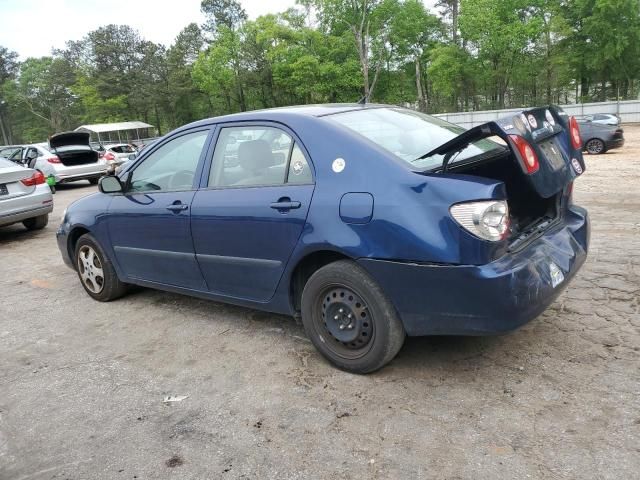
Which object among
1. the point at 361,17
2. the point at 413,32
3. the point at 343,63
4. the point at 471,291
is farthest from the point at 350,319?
the point at 413,32

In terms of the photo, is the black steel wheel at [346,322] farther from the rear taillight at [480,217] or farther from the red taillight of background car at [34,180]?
the red taillight of background car at [34,180]

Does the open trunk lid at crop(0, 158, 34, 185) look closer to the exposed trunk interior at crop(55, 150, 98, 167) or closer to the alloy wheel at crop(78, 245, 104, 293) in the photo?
the alloy wheel at crop(78, 245, 104, 293)

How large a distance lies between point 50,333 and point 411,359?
118 inches

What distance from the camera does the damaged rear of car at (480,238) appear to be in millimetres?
2594

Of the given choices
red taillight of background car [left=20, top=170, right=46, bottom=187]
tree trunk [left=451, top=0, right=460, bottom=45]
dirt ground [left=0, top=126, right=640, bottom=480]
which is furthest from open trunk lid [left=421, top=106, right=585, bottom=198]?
tree trunk [left=451, top=0, right=460, bottom=45]

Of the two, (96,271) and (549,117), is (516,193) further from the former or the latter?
(96,271)

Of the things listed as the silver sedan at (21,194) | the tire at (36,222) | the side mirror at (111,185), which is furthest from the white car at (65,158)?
the side mirror at (111,185)

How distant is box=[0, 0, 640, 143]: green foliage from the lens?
4016 cm

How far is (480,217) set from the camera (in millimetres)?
2572

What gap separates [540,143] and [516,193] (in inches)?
14.1

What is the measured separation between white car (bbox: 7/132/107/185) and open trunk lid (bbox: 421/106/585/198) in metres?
15.1

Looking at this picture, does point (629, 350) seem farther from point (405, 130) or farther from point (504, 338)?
point (405, 130)

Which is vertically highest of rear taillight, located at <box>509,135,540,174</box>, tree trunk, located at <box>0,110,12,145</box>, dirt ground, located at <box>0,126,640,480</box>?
tree trunk, located at <box>0,110,12,145</box>

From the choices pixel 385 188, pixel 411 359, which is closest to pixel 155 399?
pixel 411 359
